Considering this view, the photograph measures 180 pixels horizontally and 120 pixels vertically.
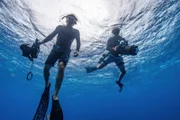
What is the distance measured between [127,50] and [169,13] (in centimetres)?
854

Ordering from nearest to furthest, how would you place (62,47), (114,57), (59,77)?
(59,77) → (62,47) → (114,57)

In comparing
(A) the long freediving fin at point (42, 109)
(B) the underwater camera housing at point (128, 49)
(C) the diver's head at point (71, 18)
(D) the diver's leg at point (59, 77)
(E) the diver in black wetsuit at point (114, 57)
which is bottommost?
(A) the long freediving fin at point (42, 109)

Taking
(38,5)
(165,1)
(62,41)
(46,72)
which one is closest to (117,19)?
(165,1)

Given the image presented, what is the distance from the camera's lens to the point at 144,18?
38.2ft

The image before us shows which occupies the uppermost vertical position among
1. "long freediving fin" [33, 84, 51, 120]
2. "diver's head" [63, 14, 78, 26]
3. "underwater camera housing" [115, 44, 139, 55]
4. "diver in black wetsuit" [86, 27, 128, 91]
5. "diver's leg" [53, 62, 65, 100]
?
"diver in black wetsuit" [86, 27, 128, 91]

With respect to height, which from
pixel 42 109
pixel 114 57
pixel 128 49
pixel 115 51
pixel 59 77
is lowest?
pixel 42 109

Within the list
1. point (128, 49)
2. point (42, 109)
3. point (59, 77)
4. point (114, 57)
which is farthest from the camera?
point (114, 57)

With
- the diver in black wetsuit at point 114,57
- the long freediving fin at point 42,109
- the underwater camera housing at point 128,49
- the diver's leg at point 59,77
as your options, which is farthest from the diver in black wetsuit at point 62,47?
the diver in black wetsuit at point 114,57

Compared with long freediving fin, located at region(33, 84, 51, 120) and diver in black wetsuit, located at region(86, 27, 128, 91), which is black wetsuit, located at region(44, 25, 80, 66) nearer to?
long freediving fin, located at region(33, 84, 51, 120)

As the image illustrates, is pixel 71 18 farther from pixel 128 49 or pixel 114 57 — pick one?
pixel 114 57

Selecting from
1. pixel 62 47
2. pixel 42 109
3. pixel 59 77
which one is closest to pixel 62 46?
pixel 62 47

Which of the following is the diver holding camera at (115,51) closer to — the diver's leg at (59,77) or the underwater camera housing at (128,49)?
the underwater camera housing at (128,49)

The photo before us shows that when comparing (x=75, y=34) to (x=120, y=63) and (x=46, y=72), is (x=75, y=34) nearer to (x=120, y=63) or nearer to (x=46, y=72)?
(x=46, y=72)

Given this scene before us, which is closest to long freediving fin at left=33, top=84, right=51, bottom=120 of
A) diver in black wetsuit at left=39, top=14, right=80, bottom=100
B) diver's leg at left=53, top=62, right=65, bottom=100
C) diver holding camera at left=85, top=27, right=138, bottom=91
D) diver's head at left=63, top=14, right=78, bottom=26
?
diver in black wetsuit at left=39, top=14, right=80, bottom=100
